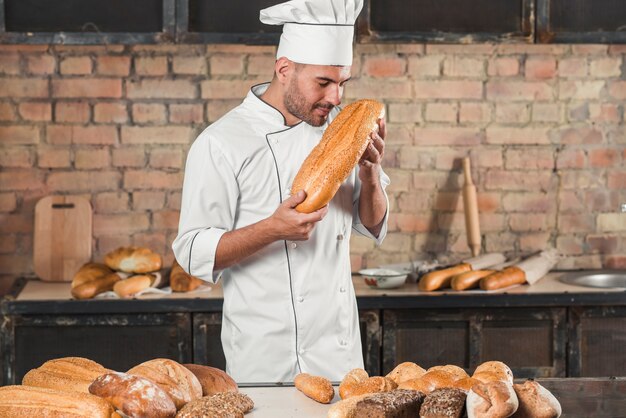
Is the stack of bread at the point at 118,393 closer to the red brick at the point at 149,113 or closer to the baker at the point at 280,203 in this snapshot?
the baker at the point at 280,203

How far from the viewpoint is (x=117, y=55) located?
4547 millimetres

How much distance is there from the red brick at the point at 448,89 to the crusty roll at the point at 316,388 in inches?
111

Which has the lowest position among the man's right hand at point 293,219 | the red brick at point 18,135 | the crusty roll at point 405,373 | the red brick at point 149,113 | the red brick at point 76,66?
the crusty roll at point 405,373

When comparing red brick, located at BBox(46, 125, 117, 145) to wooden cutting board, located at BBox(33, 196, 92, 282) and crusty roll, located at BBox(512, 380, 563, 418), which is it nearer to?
wooden cutting board, located at BBox(33, 196, 92, 282)

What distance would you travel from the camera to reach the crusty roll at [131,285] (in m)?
3.99

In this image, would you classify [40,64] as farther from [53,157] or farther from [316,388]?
[316,388]

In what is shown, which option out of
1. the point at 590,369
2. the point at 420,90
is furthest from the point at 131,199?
the point at 590,369

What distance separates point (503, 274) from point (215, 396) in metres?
2.47

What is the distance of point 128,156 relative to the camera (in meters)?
4.59

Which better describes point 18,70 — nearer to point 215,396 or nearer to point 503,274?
point 503,274

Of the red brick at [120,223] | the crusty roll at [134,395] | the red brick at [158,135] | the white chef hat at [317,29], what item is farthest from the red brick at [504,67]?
the crusty roll at [134,395]

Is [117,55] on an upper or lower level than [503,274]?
upper

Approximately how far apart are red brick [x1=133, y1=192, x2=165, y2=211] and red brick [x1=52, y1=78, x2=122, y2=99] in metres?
0.48

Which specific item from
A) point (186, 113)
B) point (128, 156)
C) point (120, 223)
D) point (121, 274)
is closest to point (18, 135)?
point (128, 156)
